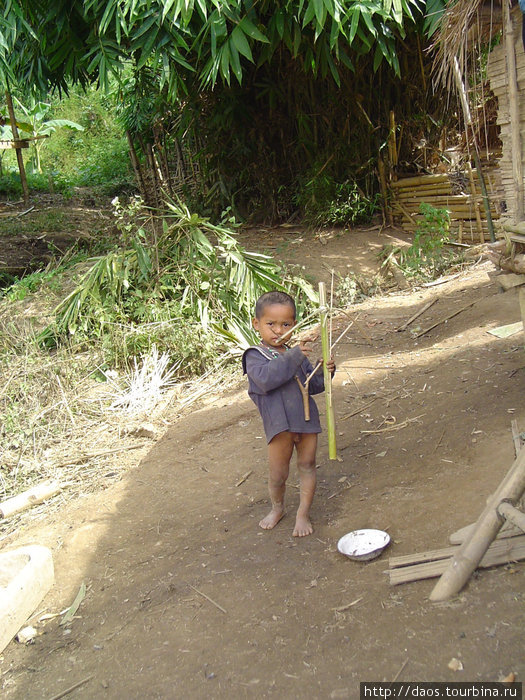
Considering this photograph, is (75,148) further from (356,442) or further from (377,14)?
(356,442)

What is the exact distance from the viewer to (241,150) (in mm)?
9117

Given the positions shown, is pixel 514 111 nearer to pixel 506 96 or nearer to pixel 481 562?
pixel 506 96

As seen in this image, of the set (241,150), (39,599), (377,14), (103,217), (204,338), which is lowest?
(39,599)

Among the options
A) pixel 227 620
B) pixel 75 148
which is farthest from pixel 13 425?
pixel 75 148

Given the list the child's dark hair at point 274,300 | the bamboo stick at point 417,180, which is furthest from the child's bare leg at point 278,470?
the bamboo stick at point 417,180

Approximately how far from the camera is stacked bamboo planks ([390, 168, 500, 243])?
7438 millimetres

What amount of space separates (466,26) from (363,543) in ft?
7.96

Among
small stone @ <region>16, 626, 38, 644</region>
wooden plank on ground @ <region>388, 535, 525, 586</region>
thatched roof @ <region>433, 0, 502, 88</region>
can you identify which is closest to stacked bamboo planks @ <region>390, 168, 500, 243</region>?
thatched roof @ <region>433, 0, 502, 88</region>

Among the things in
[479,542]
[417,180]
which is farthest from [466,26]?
[417,180]

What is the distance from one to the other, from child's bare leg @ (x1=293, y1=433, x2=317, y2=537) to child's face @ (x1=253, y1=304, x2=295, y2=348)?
437 millimetres

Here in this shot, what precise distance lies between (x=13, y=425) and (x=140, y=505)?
158cm

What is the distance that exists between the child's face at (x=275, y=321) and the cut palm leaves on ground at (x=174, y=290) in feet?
9.17

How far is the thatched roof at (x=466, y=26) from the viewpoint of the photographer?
3.05m

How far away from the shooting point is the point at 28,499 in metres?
3.84
